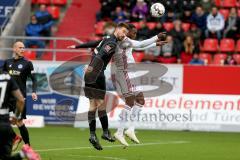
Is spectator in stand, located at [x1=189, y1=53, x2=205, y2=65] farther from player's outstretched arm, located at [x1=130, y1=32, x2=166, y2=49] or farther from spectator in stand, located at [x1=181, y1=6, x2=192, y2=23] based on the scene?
player's outstretched arm, located at [x1=130, y1=32, x2=166, y2=49]

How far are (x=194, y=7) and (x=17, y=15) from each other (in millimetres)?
6961

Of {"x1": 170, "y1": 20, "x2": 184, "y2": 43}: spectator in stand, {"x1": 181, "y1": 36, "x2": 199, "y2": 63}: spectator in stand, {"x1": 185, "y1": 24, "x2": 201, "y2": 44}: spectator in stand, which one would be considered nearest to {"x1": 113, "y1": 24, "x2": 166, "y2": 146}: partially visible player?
{"x1": 181, "y1": 36, "x2": 199, "y2": 63}: spectator in stand

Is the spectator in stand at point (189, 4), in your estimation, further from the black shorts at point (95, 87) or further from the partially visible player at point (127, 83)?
the black shorts at point (95, 87)

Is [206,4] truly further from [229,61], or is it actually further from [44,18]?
[44,18]

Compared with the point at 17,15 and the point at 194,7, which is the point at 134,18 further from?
the point at 17,15

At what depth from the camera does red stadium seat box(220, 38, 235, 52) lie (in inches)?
1113

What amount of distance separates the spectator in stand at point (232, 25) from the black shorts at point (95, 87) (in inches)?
487

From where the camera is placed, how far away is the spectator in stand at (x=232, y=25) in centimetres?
2823

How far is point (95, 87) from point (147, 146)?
9.46ft

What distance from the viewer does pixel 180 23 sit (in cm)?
2816

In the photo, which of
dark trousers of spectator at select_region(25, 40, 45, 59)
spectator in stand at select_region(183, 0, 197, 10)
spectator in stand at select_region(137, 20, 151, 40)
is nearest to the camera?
spectator in stand at select_region(137, 20, 151, 40)

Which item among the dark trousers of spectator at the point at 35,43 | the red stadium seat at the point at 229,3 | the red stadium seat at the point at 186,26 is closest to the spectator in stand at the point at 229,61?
the red stadium seat at the point at 186,26

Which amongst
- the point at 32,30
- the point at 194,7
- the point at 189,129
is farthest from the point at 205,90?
the point at 32,30

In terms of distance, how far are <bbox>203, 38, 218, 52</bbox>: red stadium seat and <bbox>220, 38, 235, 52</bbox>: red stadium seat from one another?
0.72 feet
